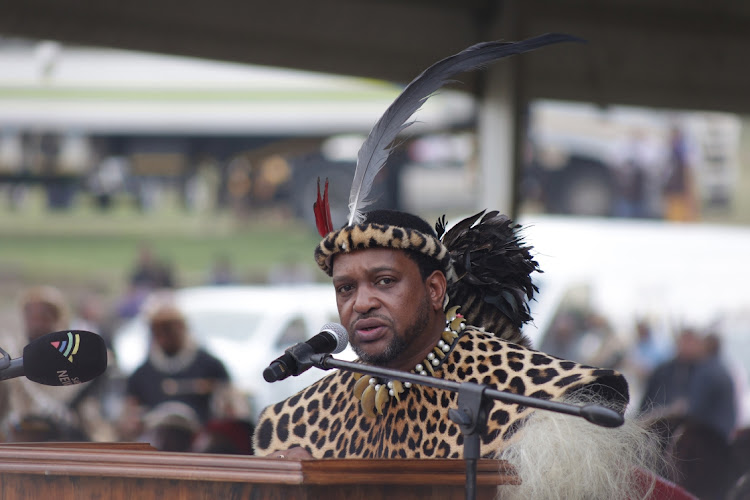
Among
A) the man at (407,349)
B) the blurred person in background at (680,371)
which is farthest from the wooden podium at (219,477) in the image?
the blurred person in background at (680,371)

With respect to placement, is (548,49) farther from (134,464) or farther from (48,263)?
(48,263)

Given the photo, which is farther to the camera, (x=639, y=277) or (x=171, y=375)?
(x=639, y=277)

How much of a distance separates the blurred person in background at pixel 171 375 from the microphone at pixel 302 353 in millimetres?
4799

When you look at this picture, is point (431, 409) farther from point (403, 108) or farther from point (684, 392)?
point (684, 392)

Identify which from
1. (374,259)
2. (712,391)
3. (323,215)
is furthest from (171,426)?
(712,391)

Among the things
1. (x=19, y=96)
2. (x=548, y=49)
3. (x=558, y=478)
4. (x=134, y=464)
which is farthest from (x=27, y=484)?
(x=19, y=96)

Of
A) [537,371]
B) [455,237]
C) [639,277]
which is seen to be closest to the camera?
[537,371]

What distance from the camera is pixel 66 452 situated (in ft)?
7.13

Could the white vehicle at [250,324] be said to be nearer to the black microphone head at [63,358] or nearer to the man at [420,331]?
the man at [420,331]

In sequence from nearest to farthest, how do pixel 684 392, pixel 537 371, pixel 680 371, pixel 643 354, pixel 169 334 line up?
pixel 537 371, pixel 169 334, pixel 684 392, pixel 680 371, pixel 643 354

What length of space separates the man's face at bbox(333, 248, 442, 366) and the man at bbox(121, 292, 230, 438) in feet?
14.5

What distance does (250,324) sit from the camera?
9.77 m

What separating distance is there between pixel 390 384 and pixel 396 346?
0.17 meters

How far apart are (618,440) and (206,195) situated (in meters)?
20.2
